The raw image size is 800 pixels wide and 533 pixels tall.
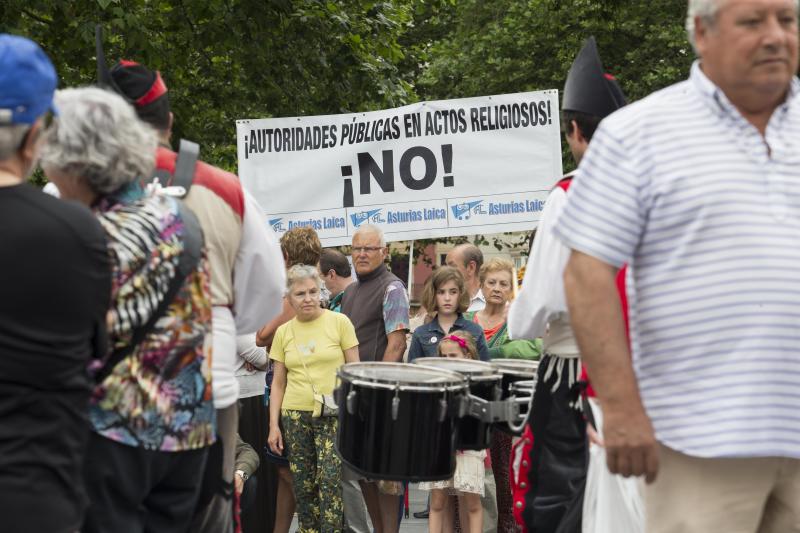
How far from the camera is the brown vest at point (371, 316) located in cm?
878

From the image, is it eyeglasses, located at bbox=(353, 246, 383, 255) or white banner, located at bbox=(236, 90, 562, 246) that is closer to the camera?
eyeglasses, located at bbox=(353, 246, 383, 255)

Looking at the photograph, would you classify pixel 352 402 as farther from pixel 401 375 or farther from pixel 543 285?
pixel 543 285

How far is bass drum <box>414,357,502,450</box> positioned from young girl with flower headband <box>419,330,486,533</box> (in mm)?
1919

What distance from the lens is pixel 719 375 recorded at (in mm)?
3254

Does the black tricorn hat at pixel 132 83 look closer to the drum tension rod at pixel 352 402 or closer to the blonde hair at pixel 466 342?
the drum tension rod at pixel 352 402

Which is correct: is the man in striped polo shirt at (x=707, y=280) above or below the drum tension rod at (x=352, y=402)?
above

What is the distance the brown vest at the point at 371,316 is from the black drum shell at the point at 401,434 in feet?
9.04

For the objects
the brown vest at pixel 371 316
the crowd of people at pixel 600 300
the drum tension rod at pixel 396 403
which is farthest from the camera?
the brown vest at pixel 371 316

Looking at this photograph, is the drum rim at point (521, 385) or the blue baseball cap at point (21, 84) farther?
the drum rim at point (521, 385)

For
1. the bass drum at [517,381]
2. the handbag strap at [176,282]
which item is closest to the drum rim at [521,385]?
the bass drum at [517,381]

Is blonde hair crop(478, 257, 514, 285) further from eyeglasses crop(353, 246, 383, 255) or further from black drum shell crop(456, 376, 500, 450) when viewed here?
black drum shell crop(456, 376, 500, 450)

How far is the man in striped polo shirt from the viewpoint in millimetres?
3240

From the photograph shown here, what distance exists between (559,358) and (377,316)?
11.6 ft

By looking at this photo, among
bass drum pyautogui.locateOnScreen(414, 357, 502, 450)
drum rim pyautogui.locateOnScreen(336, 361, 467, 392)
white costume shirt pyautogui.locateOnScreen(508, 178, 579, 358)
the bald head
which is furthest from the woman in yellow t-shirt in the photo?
white costume shirt pyautogui.locateOnScreen(508, 178, 579, 358)
